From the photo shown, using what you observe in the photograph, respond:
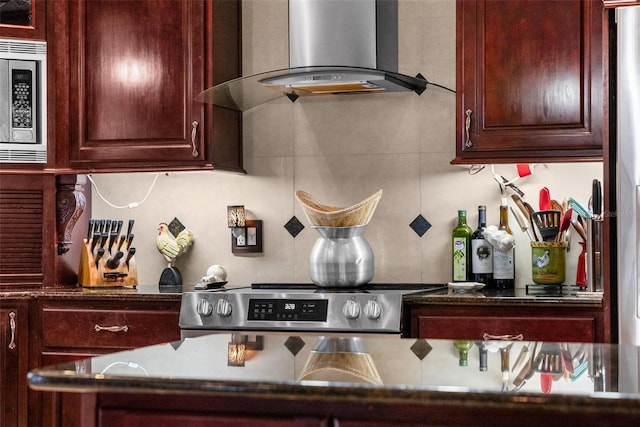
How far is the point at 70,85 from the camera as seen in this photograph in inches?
160

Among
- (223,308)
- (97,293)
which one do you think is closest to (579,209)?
(223,308)

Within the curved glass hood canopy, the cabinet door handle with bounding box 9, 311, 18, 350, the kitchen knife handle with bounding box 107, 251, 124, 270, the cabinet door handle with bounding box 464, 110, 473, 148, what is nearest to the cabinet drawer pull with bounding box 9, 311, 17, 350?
the cabinet door handle with bounding box 9, 311, 18, 350

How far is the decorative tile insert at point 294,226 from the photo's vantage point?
420cm

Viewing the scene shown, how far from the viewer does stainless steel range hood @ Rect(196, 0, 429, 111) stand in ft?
12.2

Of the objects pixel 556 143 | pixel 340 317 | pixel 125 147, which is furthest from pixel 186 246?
pixel 556 143

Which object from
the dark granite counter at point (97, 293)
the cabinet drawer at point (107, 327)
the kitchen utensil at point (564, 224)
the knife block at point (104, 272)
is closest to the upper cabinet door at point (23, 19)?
the knife block at point (104, 272)

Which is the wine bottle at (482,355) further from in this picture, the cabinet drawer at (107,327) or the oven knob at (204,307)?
the cabinet drawer at (107,327)

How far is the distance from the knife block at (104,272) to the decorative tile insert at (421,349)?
235cm

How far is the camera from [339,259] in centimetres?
366

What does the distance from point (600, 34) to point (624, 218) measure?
31.2 inches

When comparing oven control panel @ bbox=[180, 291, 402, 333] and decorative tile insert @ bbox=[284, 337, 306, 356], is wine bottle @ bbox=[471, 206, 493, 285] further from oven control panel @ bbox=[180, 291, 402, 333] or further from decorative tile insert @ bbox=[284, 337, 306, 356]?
decorative tile insert @ bbox=[284, 337, 306, 356]

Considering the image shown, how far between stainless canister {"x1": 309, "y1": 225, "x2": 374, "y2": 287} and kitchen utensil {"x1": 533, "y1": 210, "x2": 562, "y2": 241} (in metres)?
0.68

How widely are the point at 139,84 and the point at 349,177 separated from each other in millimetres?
963

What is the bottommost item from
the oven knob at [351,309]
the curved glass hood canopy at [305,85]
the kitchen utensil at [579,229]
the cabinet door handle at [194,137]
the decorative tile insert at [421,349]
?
the oven knob at [351,309]
